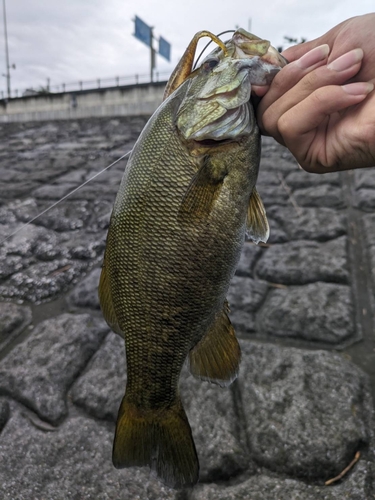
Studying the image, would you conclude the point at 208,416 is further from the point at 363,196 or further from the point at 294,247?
the point at 363,196

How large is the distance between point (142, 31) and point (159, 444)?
2330cm

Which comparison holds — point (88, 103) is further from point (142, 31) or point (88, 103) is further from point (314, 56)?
point (314, 56)

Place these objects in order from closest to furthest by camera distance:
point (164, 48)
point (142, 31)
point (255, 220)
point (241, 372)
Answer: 1. point (255, 220)
2. point (241, 372)
3. point (142, 31)
4. point (164, 48)

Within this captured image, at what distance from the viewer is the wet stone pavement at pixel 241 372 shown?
1896 mm

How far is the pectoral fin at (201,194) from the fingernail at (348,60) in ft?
2.02

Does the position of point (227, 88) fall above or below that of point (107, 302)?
above

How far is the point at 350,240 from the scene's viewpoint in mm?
3852

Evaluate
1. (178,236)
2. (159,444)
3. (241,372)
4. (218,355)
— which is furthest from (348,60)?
(241,372)

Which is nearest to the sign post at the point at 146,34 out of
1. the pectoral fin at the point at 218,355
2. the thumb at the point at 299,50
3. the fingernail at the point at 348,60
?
the thumb at the point at 299,50

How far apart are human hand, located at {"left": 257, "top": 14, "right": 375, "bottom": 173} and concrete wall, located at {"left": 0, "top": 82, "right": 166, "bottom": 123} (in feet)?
40.7

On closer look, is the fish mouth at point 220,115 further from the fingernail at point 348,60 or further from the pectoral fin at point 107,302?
the pectoral fin at point 107,302

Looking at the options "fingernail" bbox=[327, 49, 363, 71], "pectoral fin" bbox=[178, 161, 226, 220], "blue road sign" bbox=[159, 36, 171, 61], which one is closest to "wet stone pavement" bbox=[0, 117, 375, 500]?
"pectoral fin" bbox=[178, 161, 226, 220]

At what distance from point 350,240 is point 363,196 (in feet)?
3.77

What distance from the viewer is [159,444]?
5.04 feet
